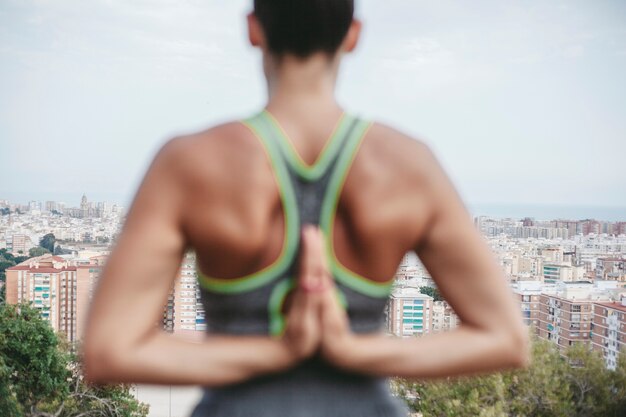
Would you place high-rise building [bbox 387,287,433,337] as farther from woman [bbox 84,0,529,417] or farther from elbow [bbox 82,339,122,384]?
elbow [bbox 82,339,122,384]

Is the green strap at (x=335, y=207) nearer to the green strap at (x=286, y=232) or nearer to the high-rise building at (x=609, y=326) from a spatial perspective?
the green strap at (x=286, y=232)

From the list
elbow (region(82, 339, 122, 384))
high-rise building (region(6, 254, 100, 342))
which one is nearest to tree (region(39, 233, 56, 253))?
high-rise building (region(6, 254, 100, 342))

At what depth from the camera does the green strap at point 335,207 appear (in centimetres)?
105

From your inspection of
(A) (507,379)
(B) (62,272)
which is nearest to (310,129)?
(A) (507,379)

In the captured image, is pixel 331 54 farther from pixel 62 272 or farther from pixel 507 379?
pixel 62 272

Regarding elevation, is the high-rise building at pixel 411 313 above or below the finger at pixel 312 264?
below

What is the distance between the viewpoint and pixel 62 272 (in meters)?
17.0

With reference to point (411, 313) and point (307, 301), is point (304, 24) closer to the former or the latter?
point (307, 301)

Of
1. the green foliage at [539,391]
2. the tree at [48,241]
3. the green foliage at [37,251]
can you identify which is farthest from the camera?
the tree at [48,241]

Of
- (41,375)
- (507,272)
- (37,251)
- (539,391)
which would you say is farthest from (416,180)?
(37,251)

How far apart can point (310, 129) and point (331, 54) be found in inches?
5.3

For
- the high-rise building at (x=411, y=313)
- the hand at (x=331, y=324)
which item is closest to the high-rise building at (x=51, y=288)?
the high-rise building at (x=411, y=313)

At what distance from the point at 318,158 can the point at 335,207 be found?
0.08 meters

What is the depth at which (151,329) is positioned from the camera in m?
1.03
